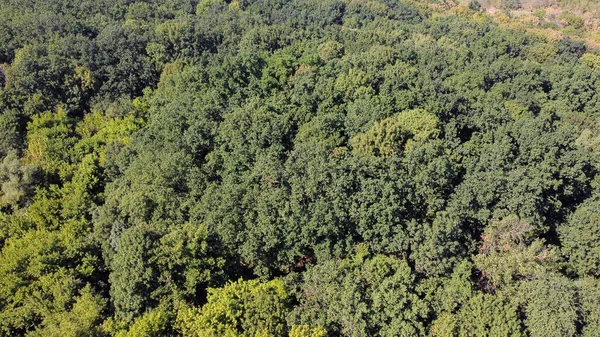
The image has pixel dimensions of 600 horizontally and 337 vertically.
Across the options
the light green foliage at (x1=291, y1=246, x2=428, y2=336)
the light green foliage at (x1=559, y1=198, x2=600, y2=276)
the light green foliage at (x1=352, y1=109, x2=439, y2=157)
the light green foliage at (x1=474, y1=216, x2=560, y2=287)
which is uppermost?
the light green foliage at (x1=352, y1=109, x2=439, y2=157)

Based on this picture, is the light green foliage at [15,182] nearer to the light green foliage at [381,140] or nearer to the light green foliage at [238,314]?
the light green foliage at [238,314]

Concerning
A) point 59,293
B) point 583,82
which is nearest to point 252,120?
point 59,293

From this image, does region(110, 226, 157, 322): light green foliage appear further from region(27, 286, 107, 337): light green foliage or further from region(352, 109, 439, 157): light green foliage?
region(352, 109, 439, 157): light green foliage

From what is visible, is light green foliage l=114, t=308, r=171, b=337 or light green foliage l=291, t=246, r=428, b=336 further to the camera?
light green foliage l=291, t=246, r=428, b=336

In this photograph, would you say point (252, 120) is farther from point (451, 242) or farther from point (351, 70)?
point (451, 242)

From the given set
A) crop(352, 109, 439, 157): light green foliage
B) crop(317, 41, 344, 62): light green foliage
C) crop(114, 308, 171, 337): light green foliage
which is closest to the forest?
crop(114, 308, 171, 337): light green foliage

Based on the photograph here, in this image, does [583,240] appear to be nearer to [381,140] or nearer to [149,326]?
[381,140]

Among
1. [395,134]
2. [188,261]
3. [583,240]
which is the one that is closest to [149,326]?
[188,261]
